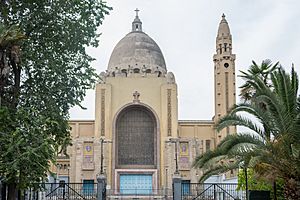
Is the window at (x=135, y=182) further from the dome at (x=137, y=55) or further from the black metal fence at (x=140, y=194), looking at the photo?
the dome at (x=137, y=55)

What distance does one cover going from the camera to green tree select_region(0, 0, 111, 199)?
15250 mm

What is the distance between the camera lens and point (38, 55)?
58.4 ft

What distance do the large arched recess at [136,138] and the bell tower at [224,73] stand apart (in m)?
6.23

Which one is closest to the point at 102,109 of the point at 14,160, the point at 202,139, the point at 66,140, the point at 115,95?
the point at 115,95

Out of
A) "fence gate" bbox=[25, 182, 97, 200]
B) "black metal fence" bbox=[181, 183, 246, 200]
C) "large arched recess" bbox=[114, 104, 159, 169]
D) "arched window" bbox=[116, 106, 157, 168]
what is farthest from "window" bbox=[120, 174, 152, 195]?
"black metal fence" bbox=[181, 183, 246, 200]

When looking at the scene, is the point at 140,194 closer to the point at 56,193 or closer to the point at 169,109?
the point at 169,109

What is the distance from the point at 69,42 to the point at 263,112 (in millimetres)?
7620

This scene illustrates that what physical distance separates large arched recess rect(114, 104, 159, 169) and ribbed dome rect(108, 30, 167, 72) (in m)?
5.92

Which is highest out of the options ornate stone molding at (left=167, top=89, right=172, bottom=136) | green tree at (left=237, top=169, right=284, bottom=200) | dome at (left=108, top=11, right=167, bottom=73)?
dome at (left=108, top=11, right=167, bottom=73)

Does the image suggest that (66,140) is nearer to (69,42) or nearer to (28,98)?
(28,98)

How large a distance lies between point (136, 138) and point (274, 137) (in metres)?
29.7

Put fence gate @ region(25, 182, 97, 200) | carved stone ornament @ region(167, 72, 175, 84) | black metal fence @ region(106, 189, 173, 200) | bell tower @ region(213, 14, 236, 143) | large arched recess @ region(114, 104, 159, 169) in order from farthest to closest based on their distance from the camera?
bell tower @ region(213, 14, 236, 143)
carved stone ornament @ region(167, 72, 175, 84)
large arched recess @ region(114, 104, 159, 169)
black metal fence @ region(106, 189, 173, 200)
fence gate @ region(25, 182, 97, 200)

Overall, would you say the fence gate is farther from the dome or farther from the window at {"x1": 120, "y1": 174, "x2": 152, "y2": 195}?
the dome

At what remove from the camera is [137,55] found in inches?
1975
